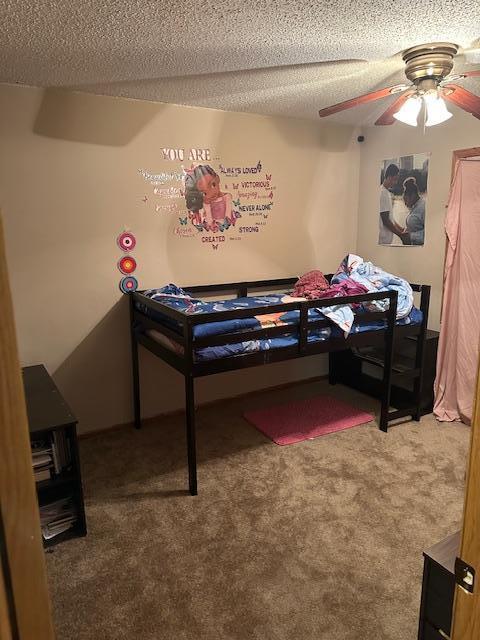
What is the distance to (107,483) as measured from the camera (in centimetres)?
253

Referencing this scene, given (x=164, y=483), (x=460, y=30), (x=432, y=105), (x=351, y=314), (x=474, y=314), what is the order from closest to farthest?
(x=460, y=30) < (x=432, y=105) < (x=164, y=483) < (x=351, y=314) < (x=474, y=314)

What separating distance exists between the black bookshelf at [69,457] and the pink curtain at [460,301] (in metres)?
2.47

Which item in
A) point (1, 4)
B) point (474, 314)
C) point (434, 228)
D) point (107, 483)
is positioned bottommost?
point (107, 483)

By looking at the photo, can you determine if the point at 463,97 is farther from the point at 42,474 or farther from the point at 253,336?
the point at 42,474

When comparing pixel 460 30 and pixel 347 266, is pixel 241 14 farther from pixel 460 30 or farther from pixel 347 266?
pixel 347 266

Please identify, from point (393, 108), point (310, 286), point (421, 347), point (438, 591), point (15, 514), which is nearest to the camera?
point (15, 514)

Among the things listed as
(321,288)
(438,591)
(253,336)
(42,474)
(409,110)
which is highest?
(409,110)

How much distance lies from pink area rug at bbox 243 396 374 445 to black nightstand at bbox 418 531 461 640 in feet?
5.51

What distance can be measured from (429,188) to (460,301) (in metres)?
0.87

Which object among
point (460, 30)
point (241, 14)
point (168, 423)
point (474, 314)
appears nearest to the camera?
point (241, 14)

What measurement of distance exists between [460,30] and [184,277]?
6.93 ft

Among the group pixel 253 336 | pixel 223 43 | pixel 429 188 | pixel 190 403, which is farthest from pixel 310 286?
pixel 223 43

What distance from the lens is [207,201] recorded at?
10.6 ft

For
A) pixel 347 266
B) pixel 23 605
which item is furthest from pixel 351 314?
pixel 23 605
